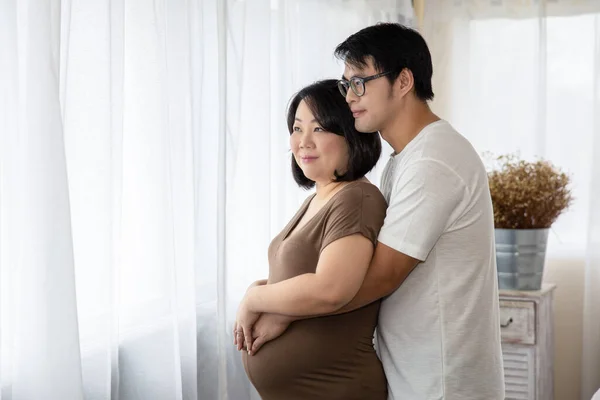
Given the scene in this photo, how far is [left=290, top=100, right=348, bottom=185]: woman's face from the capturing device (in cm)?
160

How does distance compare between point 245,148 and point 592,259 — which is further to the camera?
point 592,259

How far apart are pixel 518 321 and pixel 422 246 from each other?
5.54 feet

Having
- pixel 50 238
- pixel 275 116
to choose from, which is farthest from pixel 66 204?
pixel 275 116

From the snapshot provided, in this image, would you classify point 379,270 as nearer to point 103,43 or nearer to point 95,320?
point 95,320

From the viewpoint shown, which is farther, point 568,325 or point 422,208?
point 568,325

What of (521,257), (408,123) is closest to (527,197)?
(521,257)

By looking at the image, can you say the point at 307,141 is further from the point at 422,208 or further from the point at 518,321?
the point at 518,321

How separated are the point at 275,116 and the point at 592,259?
1567 millimetres

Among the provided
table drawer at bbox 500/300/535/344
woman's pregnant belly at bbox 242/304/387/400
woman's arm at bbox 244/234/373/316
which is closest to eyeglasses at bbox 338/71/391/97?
woman's arm at bbox 244/234/373/316

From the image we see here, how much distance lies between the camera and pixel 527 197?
294 cm

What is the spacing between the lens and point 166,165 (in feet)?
6.17

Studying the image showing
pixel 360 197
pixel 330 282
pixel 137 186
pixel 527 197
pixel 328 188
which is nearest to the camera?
pixel 330 282

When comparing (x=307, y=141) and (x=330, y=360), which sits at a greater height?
(x=307, y=141)

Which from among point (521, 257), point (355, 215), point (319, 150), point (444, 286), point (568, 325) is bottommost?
point (568, 325)
